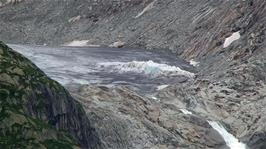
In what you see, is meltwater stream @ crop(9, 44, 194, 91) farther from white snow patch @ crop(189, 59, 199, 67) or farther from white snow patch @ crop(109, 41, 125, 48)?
white snow patch @ crop(109, 41, 125, 48)

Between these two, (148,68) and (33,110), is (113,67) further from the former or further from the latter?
(33,110)

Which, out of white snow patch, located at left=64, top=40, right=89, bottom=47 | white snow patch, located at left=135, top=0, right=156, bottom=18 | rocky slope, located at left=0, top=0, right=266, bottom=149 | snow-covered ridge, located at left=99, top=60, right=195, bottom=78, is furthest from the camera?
white snow patch, located at left=135, top=0, right=156, bottom=18

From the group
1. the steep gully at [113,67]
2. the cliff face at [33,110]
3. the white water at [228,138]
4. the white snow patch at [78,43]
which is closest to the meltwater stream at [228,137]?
the white water at [228,138]

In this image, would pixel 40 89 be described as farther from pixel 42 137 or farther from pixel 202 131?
pixel 202 131

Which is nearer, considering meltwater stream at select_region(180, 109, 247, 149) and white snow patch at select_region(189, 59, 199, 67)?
meltwater stream at select_region(180, 109, 247, 149)

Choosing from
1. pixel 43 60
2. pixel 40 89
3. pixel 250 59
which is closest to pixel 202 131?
pixel 250 59

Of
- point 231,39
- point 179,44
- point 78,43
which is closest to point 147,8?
point 78,43

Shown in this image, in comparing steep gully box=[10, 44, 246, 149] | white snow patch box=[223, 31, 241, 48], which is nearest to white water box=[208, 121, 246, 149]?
steep gully box=[10, 44, 246, 149]
